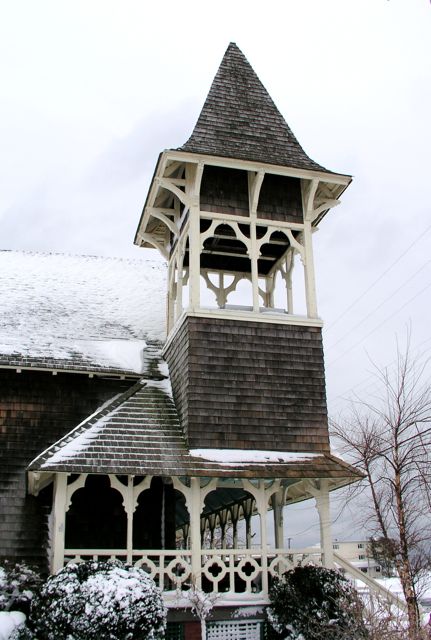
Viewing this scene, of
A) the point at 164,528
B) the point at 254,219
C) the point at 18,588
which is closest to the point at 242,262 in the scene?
the point at 254,219

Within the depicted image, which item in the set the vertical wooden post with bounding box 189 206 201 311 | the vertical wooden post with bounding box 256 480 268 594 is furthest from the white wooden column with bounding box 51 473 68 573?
the vertical wooden post with bounding box 189 206 201 311

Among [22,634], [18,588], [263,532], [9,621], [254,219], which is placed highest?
[254,219]

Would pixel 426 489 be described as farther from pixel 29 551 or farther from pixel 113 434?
pixel 29 551

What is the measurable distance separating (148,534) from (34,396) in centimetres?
399

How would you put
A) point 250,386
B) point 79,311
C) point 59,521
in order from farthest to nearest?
point 79,311 → point 250,386 → point 59,521

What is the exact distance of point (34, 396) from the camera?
15.9 metres

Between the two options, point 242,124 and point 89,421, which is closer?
point 89,421

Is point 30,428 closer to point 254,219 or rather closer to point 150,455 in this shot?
point 150,455

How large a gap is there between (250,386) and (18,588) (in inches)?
238

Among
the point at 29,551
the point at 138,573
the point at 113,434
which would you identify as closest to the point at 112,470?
the point at 113,434

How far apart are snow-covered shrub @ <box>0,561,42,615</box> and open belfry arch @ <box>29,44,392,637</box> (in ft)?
1.83

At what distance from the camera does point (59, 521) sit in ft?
43.6

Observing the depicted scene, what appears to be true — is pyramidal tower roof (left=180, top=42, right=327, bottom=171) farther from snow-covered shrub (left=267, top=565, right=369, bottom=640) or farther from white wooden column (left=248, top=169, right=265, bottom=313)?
snow-covered shrub (left=267, top=565, right=369, bottom=640)

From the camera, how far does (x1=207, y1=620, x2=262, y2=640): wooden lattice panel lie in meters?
13.4
